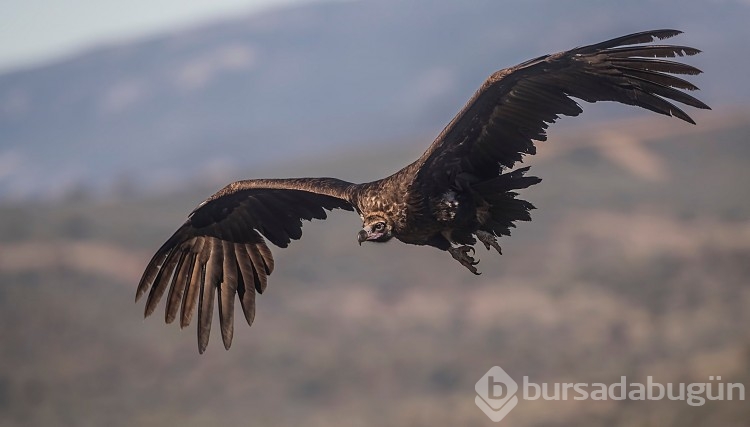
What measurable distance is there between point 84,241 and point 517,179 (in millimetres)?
60029

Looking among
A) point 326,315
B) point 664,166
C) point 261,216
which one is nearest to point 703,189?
point 664,166

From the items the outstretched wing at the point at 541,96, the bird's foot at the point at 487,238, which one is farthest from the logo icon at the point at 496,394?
the outstretched wing at the point at 541,96

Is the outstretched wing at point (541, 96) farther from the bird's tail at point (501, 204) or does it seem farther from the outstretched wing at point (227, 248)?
the outstretched wing at point (227, 248)

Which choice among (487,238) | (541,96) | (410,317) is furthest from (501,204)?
(410,317)

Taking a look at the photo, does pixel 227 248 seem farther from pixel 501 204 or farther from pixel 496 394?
pixel 496 394

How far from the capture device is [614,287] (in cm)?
5850

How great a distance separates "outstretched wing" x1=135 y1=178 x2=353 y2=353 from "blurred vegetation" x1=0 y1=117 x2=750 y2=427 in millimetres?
20919

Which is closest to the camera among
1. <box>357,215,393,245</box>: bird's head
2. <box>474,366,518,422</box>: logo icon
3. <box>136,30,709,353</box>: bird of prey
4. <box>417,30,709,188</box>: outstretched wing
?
<box>417,30,709,188</box>: outstretched wing

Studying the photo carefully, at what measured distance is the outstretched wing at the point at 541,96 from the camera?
10.4m

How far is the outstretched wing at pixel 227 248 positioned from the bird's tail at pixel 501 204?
6.90ft

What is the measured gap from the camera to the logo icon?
3859 centimetres

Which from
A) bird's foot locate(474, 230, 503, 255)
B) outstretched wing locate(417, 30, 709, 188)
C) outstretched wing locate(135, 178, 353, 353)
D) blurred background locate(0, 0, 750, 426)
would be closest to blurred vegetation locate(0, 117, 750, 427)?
blurred background locate(0, 0, 750, 426)

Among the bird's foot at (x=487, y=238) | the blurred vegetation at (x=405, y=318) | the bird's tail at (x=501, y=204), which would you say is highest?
the blurred vegetation at (x=405, y=318)

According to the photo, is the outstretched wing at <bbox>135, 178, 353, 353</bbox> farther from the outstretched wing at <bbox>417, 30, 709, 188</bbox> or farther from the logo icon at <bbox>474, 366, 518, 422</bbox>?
the logo icon at <bbox>474, 366, 518, 422</bbox>
